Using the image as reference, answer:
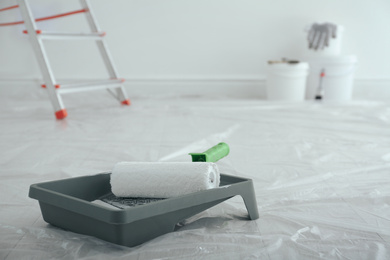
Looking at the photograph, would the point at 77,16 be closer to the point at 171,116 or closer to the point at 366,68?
the point at 171,116

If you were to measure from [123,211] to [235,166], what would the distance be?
752mm

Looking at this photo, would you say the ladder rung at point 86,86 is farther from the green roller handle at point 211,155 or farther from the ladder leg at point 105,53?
the green roller handle at point 211,155

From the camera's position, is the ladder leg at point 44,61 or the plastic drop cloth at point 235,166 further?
the ladder leg at point 44,61

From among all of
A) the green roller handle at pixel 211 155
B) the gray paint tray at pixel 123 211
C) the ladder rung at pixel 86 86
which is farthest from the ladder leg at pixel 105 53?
the gray paint tray at pixel 123 211

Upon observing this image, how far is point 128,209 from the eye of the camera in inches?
31.4

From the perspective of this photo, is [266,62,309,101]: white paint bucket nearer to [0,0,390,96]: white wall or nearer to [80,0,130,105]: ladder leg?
[0,0,390,96]: white wall

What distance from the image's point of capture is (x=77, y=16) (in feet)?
11.7

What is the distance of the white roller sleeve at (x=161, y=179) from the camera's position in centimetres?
94

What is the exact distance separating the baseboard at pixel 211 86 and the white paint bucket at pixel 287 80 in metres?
0.36

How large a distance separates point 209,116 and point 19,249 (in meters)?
1.78

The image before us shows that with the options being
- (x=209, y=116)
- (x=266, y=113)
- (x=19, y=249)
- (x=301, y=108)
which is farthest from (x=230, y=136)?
(x=19, y=249)

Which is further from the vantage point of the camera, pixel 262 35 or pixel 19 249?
pixel 262 35

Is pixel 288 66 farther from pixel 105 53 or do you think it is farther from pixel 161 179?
pixel 161 179

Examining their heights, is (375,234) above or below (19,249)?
below
